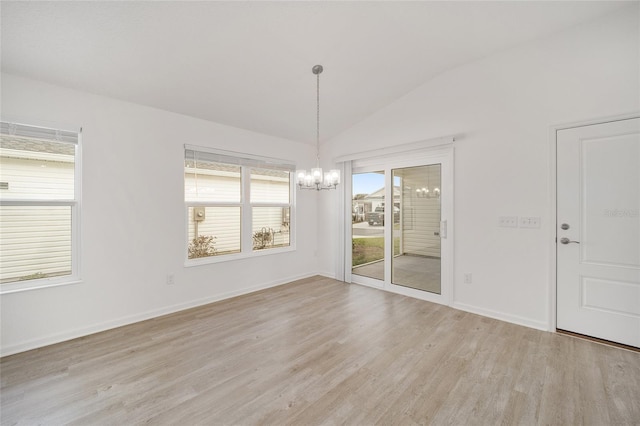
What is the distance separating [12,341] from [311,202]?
13.5 ft

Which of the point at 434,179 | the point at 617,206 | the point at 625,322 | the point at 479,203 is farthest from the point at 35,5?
the point at 625,322

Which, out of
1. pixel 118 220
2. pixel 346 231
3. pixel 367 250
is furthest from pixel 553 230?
pixel 118 220

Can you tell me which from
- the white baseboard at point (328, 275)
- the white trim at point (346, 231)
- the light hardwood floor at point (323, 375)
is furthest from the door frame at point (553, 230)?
the white baseboard at point (328, 275)

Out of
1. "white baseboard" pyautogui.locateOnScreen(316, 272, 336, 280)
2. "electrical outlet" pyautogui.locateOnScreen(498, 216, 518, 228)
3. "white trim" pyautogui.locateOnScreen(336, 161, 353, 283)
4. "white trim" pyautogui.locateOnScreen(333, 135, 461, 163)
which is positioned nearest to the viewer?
"electrical outlet" pyautogui.locateOnScreen(498, 216, 518, 228)

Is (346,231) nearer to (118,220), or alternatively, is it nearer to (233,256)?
(233,256)

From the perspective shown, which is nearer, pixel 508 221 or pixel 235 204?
pixel 508 221

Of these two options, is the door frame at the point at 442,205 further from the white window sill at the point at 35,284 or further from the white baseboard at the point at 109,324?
the white window sill at the point at 35,284

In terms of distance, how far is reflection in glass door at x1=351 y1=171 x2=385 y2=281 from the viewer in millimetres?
4598

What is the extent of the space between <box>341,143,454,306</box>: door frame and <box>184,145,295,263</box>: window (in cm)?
107

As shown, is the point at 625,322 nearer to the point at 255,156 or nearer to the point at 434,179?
the point at 434,179

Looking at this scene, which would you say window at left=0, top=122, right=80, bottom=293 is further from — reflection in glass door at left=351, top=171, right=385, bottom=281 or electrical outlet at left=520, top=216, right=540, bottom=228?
electrical outlet at left=520, top=216, right=540, bottom=228

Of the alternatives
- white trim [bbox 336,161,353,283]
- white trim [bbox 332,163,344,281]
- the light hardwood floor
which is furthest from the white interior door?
white trim [bbox 332,163,344,281]

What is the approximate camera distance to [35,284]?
2717 mm

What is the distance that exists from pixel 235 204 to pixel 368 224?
2271 mm
